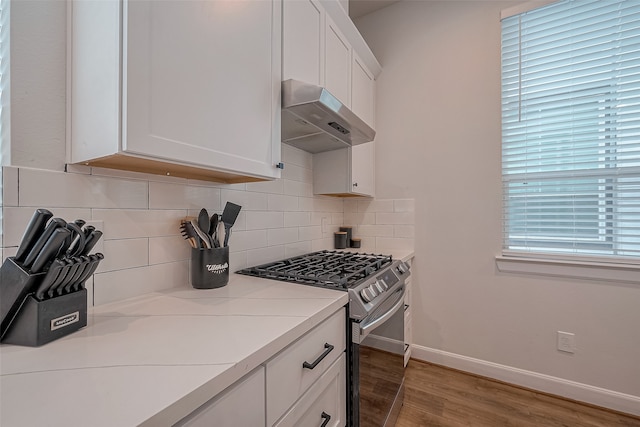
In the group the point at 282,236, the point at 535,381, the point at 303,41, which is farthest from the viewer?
the point at 535,381

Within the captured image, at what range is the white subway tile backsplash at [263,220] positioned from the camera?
4.95 feet

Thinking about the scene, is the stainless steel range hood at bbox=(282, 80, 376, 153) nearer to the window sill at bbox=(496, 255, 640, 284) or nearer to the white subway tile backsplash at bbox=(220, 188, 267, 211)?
the white subway tile backsplash at bbox=(220, 188, 267, 211)

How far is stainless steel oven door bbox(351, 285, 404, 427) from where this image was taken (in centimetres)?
108

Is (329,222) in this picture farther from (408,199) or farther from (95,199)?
(95,199)

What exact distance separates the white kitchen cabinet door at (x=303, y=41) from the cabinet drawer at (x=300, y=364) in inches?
43.2

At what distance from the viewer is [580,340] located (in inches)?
69.4

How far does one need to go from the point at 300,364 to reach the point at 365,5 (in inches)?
112

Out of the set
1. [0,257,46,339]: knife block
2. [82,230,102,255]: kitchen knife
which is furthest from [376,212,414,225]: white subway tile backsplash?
[0,257,46,339]: knife block

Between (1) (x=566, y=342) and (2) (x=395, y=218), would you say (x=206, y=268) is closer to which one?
(2) (x=395, y=218)

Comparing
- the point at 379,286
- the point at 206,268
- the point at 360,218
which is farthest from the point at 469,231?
the point at 206,268

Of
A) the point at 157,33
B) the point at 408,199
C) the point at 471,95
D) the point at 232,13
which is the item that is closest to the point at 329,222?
the point at 408,199

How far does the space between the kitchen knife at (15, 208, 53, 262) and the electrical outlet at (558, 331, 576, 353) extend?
2668 mm

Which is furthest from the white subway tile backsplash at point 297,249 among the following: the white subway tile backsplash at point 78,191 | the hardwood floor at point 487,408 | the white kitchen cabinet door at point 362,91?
the hardwood floor at point 487,408

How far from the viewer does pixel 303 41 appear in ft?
4.58
